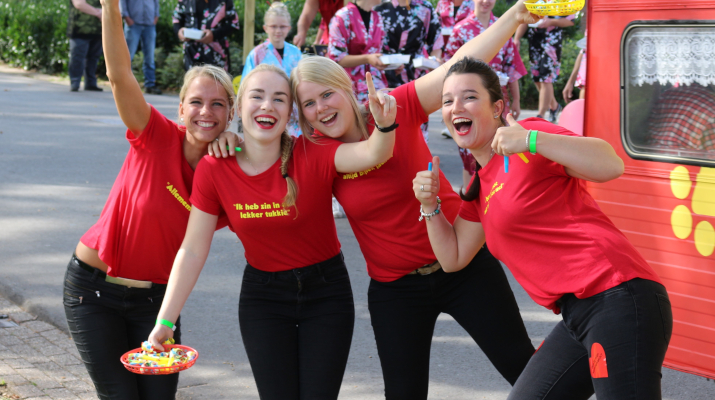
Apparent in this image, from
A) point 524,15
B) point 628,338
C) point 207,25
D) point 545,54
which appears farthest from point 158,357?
point 545,54

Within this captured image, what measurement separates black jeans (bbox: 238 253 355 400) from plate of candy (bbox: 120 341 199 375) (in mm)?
361

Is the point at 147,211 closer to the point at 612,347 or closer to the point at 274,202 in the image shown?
the point at 274,202

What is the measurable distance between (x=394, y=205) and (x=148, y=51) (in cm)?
1272

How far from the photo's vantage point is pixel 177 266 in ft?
9.94

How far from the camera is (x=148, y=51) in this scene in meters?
14.7

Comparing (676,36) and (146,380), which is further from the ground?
(676,36)

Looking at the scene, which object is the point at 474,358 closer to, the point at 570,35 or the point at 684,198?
the point at 684,198

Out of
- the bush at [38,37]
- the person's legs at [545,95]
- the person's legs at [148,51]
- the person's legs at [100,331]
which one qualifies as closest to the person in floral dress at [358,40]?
the person's legs at [100,331]

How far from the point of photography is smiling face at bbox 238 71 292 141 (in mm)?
3086

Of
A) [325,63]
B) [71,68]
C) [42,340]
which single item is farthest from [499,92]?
[71,68]

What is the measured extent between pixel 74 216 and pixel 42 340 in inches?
107

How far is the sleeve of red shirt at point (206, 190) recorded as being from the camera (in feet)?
10.0

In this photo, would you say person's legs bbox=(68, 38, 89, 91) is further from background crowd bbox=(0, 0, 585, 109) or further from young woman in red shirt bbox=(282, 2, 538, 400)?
young woman in red shirt bbox=(282, 2, 538, 400)

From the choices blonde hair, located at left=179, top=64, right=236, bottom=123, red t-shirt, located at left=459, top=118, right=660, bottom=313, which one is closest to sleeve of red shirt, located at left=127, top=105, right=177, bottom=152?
blonde hair, located at left=179, top=64, right=236, bottom=123
